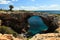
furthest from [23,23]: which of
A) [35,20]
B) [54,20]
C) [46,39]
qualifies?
[46,39]

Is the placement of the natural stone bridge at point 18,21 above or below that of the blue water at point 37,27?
above

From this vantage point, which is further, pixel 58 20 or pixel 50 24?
pixel 50 24

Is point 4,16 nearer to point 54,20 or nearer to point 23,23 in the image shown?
point 23,23

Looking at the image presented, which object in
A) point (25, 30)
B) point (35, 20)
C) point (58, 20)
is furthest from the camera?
point (35, 20)

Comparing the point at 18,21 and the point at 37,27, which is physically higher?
the point at 18,21

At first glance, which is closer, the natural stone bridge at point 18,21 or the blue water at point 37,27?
the natural stone bridge at point 18,21

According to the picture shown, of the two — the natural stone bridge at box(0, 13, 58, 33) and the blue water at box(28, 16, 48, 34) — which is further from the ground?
the natural stone bridge at box(0, 13, 58, 33)

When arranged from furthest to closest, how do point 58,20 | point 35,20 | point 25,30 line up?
point 35,20 → point 25,30 → point 58,20

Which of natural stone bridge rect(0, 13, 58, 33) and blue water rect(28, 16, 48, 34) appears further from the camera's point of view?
blue water rect(28, 16, 48, 34)

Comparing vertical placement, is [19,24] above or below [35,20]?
above

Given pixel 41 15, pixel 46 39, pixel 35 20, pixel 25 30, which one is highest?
pixel 46 39

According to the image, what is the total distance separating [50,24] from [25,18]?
722cm

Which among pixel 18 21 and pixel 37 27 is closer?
pixel 18 21

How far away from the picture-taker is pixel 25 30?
5100cm
